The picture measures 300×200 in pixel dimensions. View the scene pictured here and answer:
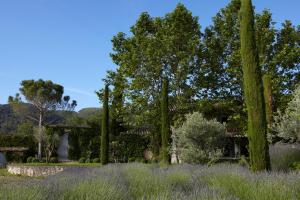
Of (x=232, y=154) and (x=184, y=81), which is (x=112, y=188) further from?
(x=232, y=154)

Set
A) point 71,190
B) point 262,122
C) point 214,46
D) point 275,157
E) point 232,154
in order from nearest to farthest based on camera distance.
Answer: point 71,190 < point 262,122 < point 275,157 < point 214,46 < point 232,154

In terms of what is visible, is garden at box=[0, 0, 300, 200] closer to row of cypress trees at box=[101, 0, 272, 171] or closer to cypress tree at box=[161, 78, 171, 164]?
cypress tree at box=[161, 78, 171, 164]

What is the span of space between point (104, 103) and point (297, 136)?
1760 cm

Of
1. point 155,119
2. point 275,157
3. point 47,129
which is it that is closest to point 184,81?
point 155,119

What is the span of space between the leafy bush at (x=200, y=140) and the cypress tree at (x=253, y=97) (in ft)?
27.0

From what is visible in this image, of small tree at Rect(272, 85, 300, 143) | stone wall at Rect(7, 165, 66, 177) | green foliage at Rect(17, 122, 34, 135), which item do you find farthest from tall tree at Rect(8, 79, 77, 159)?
small tree at Rect(272, 85, 300, 143)

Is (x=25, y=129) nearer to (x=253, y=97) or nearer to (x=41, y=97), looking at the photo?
(x=41, y=97)

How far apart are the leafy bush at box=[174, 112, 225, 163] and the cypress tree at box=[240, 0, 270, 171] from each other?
823 centimetres

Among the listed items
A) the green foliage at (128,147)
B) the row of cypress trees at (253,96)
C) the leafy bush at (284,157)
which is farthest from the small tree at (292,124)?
the green foliage at (128,147)

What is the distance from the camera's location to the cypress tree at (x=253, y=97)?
13.6 meters

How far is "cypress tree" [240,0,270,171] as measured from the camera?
44.7ft

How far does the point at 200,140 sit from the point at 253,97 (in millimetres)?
8945

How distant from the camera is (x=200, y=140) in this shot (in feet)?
75.0

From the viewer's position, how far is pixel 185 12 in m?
31.1
